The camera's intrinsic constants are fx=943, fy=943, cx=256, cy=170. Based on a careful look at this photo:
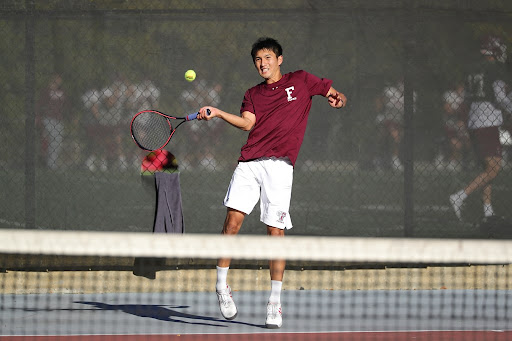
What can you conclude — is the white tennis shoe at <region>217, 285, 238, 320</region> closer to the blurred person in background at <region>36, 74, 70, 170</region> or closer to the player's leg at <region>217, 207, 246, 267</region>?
the player's leg at <region>217, 207, 246, 267</region>

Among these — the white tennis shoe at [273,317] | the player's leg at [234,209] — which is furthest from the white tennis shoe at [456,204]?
the white tennis shoe at [273,317]

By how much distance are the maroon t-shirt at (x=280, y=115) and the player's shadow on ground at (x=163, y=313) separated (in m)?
0.88

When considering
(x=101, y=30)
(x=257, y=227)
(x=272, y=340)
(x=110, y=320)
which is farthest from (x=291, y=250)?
(x=101, y=30)

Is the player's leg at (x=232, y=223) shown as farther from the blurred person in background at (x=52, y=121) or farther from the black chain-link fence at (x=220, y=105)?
the blurred person in background at (x=52, y=121)

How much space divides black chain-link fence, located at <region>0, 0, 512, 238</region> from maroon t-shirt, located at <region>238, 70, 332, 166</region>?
1160 mm

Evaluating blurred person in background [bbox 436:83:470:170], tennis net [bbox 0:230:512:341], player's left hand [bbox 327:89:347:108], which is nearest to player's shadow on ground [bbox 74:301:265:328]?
tennis net [bbox 0:230:512:341]

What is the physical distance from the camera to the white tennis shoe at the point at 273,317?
186 inches

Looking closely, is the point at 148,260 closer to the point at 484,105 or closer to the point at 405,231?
the point at 405,231

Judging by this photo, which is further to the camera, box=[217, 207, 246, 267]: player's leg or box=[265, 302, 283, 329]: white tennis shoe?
box=[217, 207, 246, 267]: player's leg

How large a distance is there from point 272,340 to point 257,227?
1747mm

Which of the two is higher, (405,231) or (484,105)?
(484,105)

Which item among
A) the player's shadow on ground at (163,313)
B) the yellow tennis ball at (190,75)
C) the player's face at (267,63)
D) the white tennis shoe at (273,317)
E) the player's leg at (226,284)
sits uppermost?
the yellow tennis ball at (190,75)

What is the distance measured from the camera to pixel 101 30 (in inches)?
243

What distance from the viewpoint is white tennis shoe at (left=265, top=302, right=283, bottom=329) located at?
4.71m
